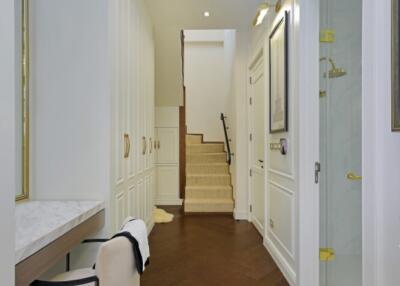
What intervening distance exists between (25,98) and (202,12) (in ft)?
8.39

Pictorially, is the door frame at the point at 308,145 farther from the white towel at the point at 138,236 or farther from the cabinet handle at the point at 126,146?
the cabinet handle at the point at 126,146

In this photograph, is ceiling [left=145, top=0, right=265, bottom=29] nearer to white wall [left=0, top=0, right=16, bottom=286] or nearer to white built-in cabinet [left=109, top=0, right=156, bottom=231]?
white built-in cabinet [left=109, top=0, right=156, bottom=231]

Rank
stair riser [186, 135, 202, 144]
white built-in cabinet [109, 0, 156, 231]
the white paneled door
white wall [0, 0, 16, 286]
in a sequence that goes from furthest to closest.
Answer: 1. stair riser [186, 135, 202, 144]
2. the white paneled door
3. white built-in cabinet [109, 0, 156, 231]
4. white wall [0, 0, 16, 286]

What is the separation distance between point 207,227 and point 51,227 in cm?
295

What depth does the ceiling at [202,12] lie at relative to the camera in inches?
136

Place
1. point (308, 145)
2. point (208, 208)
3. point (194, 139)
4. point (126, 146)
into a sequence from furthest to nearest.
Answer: point (194, 139) → point (208, 208) → point (126, 146) → point (308, 145)

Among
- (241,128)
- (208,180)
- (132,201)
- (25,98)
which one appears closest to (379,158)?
(25,98)

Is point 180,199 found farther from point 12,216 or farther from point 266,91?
point 12,216

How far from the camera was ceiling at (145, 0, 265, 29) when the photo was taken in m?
3.45

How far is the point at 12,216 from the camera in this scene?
82 centimetres

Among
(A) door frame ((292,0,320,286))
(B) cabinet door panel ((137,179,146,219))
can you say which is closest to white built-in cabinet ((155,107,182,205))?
(B) cabinet door panel ((137,179,146,219))

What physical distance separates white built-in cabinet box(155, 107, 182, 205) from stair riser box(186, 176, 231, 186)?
29cm

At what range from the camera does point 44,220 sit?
4.82 feet

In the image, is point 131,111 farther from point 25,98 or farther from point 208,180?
point 208,180
